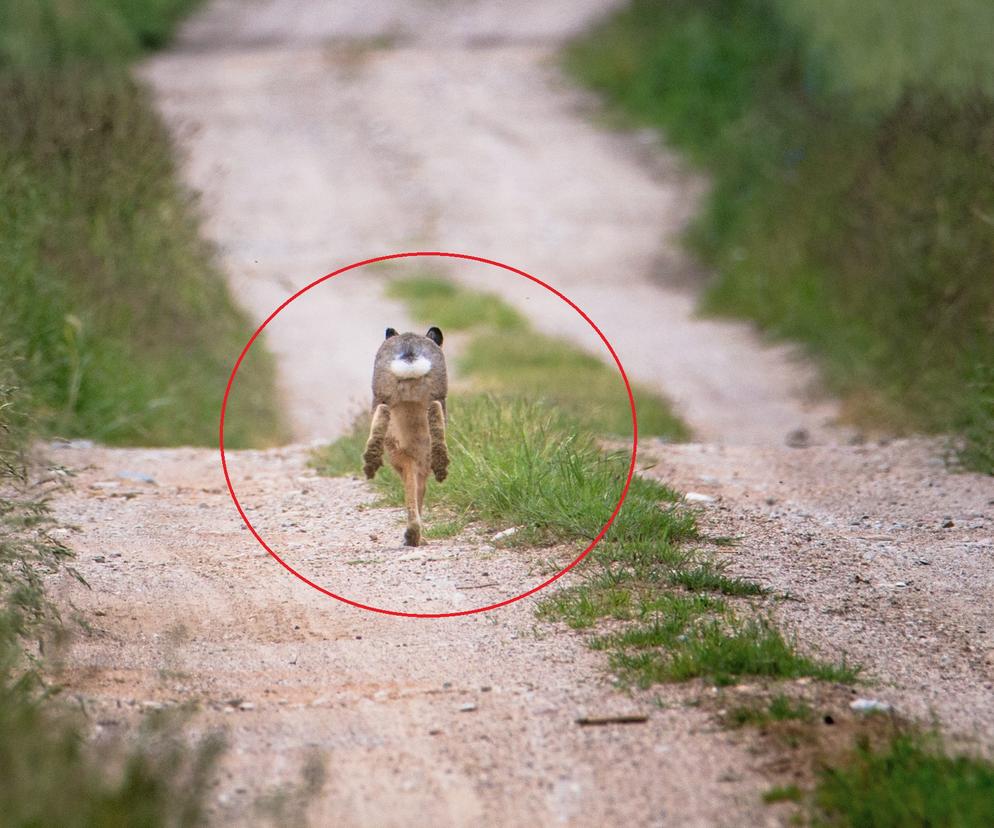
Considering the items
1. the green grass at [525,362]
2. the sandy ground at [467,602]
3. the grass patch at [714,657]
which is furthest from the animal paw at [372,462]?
the green grass at [525,362]

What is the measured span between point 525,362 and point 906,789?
8.65 meters

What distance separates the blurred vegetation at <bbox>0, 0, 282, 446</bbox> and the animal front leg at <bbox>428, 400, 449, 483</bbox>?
12.3 feet

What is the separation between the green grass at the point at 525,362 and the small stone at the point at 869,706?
11.5 feet

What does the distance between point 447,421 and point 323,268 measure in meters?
11.2

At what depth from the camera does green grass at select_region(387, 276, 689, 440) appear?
33.4 feet

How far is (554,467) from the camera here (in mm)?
5988

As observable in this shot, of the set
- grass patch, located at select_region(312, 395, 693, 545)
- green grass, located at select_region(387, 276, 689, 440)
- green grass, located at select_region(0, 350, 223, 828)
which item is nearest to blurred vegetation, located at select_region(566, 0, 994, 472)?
green grass, located at select_region(387, 276, 689, 440)

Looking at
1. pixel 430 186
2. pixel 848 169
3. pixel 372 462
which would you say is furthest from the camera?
pixel 430 186

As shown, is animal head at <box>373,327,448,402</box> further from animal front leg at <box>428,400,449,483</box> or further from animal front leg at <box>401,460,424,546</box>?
animal front leg at <box>401,460,424,546</box>

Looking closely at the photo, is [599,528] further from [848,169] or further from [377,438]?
[848,169]

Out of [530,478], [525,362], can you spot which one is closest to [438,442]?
[530,478]

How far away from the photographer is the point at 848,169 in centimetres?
1479

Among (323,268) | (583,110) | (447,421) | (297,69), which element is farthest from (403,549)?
(297,69)

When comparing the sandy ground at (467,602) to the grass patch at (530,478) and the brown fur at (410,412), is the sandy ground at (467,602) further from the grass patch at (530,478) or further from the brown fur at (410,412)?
the brown fur at (410,412)
